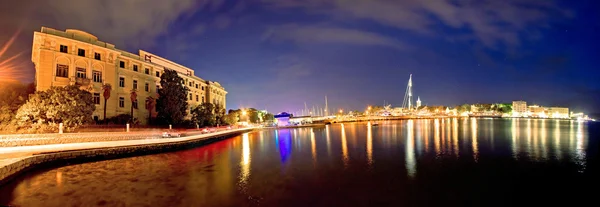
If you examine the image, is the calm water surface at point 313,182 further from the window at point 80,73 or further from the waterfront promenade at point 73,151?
the window at point 80,73

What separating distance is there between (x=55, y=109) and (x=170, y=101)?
664 inches

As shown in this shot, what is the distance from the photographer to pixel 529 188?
51.0 feet

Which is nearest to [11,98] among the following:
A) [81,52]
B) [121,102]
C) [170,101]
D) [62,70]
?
[62,70]

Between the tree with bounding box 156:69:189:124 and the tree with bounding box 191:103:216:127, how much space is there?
17.7ft

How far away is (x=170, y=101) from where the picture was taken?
4053 centimetres

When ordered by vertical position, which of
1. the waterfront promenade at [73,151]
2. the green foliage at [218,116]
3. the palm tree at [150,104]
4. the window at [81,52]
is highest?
the window at [81,52]

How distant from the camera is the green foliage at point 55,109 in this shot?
76.8 ft

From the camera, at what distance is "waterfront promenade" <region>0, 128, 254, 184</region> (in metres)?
16.1

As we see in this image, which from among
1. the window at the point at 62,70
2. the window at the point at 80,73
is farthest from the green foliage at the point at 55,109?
the window at the point at 80,73

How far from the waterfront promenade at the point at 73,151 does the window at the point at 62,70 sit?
1339 centimetres

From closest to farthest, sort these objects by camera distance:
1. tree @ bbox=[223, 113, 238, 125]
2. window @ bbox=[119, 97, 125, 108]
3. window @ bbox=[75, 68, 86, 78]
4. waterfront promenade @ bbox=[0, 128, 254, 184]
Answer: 1. waterfront promenade @ bbox=[0, 128, 254, 184]
2. window @ bbox=[75, 68, 86, 78]
3. window @ bbox=[119, 97, 125, 108]
4. tree @ bbox=[223, 113, 238, 125]

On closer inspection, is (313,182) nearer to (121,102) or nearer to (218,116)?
(121,102)

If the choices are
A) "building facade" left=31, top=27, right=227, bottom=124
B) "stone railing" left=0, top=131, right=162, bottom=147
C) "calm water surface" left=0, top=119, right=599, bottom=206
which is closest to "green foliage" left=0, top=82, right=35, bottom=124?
"building facade" left=31, top=27, right=227, bottom=124

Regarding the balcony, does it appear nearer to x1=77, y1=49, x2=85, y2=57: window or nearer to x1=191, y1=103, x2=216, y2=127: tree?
x1=77, y1=49, x2=85, y2=57: window
